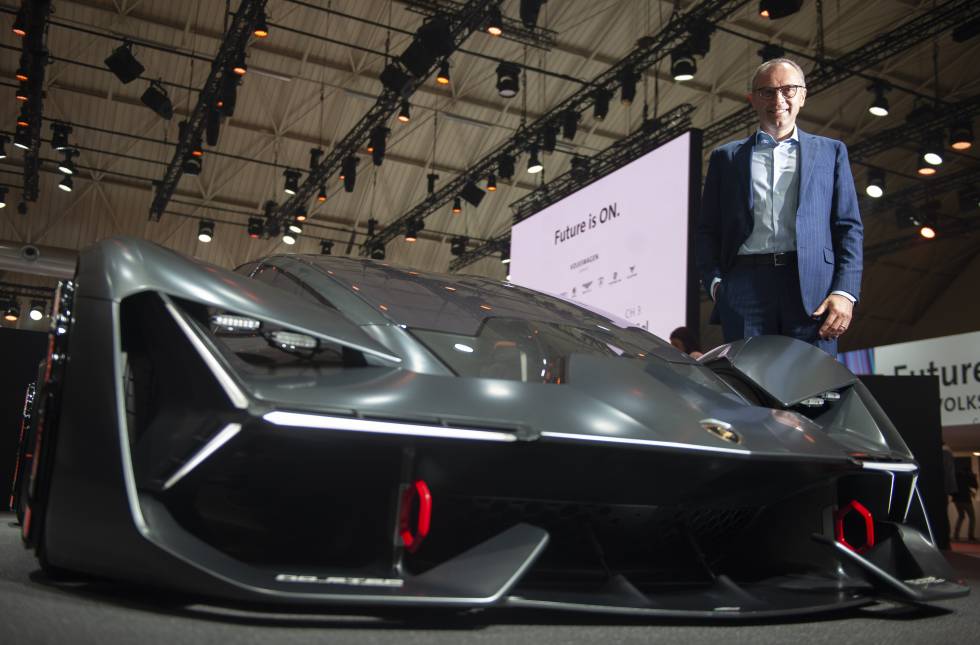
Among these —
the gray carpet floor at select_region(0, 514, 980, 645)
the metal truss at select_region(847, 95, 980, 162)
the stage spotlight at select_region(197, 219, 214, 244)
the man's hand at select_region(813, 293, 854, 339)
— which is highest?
the metal truss at select_region(847, 95, 980, 162)

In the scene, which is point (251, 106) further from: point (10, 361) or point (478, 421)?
point (478, 421)

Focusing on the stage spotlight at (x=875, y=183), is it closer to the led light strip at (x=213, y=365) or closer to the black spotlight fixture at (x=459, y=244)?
the black spotlight fixture at (x=459, y=244)

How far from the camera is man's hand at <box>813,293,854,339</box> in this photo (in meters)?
2.21

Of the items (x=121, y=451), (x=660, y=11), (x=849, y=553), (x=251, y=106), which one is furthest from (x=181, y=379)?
(x=251, y=106)

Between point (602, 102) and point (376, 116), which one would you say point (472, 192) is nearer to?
point (376, 116)

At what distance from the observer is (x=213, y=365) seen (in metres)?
1.22

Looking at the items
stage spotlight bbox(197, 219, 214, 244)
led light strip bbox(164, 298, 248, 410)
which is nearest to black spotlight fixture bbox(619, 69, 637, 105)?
stage spotlight bbox(197, 219, 214, 244)

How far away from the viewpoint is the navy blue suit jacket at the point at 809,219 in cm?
230

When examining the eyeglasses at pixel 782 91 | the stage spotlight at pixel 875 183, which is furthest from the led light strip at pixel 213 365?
the stage spotlight at pixel 875 183

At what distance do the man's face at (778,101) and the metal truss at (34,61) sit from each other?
7917 mm

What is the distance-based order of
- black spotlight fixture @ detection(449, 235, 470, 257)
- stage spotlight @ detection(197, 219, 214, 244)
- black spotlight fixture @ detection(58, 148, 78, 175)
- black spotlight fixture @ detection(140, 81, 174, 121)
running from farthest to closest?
1. black spotlight fixture @ detection(449, 235, 470, 257)
2. stage spotlight @ detection(197, 219, 214, 244)
3. black spotlight fixture @ detection(58, 148, 78, 175)
4. black spotlight fixture @ detection(140, 81, 174, 121)

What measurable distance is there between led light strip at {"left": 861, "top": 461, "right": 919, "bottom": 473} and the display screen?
10.9 ft

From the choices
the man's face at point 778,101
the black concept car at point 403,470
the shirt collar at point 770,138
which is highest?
the man's face at point 778,101

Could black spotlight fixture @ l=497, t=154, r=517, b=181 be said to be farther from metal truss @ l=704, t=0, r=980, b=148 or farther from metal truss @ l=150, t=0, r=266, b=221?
metal truss @ l=704, t=0, r=980, b=148
